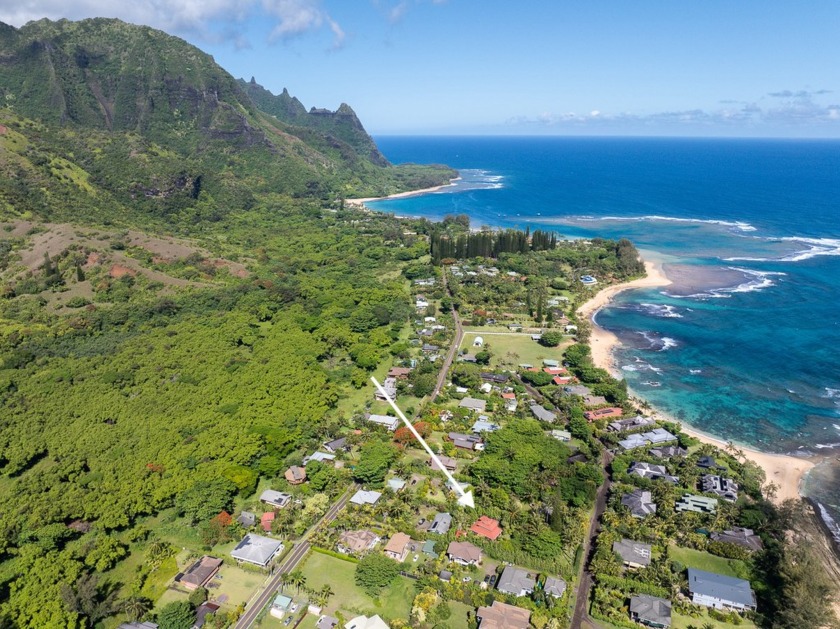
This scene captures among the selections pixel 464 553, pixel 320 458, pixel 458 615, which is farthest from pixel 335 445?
pixel 458 615

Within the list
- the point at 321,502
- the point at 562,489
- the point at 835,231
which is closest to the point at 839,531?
the point at 562,489

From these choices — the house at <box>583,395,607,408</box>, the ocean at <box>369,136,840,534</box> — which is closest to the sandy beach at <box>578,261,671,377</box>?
the ocean at <box>369,136,840,534</box>

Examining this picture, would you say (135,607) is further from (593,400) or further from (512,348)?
(512,348)

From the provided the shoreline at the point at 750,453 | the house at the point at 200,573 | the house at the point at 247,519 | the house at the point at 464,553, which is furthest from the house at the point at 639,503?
the house at the point at 200,573

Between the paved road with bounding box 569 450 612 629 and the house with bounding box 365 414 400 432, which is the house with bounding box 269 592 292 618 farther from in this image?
the house with bounding box 365 414 400 432

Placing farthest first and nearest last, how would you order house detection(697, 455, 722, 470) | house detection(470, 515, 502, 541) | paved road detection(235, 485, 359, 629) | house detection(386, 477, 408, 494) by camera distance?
house detection(697, 455, 722, 470)
house detection(386, 477, 408, 494)
house detection(470, 515, 502, 541)
paved road detection(235, 485, 359, 629)
